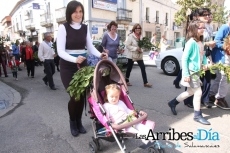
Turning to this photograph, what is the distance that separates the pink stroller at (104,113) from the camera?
8.73 ft

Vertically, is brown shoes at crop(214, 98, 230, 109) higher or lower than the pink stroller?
lower

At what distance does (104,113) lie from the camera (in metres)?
2.76

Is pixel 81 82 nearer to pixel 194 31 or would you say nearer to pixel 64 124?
pixel 64 124

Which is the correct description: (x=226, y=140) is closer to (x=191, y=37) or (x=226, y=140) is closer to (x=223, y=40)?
(x=191, y=37)

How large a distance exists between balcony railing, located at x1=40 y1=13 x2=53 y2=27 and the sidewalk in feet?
62.9

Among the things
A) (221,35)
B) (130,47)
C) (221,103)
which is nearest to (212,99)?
(221,103)

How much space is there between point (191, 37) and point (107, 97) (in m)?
2.00

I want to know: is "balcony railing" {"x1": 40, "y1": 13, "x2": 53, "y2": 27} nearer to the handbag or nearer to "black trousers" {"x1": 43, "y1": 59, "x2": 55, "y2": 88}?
"black trousers" {"x1": 43, "y1": 59, "x2": 55, "y2": 88}

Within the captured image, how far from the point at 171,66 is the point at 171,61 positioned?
0.20m

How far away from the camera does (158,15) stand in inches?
1150

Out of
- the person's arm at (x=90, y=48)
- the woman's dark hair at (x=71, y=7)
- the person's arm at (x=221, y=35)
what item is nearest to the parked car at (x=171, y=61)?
the person's arm at (x=221, y=35)

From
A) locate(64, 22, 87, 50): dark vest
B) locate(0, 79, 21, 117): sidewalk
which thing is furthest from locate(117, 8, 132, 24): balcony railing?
locate(64, 22, 87, 50): dark vest

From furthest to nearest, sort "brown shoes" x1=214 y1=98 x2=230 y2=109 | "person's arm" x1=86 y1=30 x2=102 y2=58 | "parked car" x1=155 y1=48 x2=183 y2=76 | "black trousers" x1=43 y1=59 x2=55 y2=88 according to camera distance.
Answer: "parked car" x1=155 y1=48 x2=183 y2=76, "black trousers" x1=43 y1=59 x2=55 y2=88, "brown shoes" x1=214 y1=98 x2=230 y2=109, "person's arm" x1=86 y1=30 x2=102 y2=58

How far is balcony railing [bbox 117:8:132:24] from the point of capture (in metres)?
23.2
